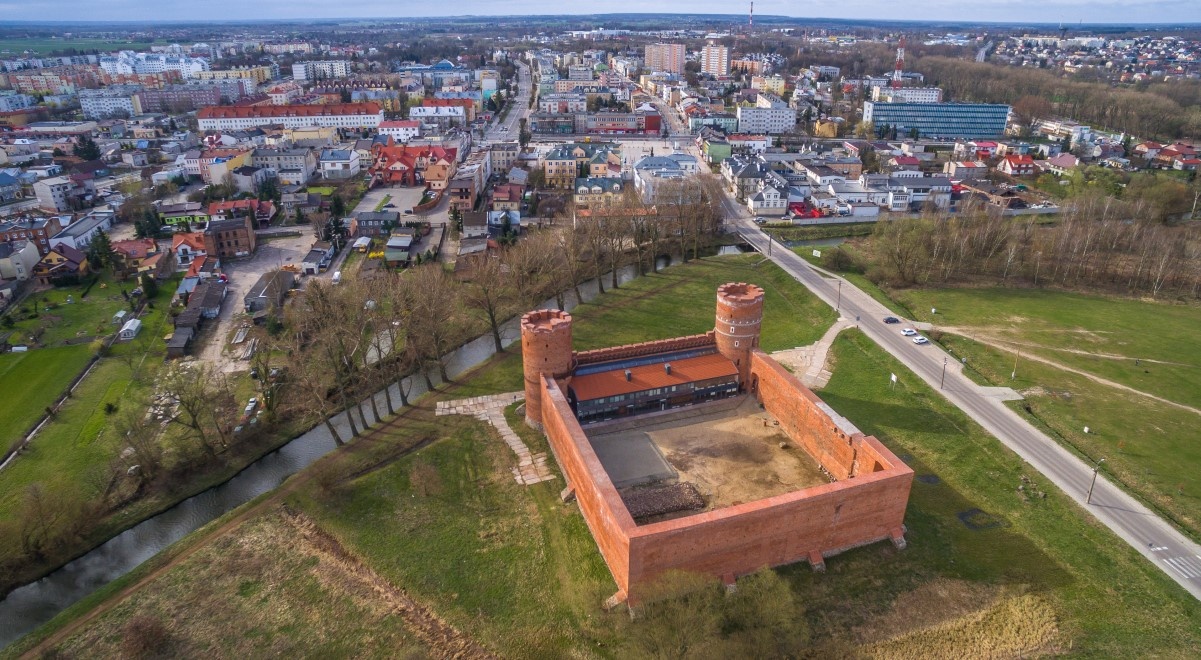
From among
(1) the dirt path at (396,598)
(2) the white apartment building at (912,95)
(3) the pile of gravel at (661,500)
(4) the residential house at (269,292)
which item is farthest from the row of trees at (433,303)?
(2) the white apartment building at (912,95)

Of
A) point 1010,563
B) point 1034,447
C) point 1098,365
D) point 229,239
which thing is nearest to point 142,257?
point 229,239

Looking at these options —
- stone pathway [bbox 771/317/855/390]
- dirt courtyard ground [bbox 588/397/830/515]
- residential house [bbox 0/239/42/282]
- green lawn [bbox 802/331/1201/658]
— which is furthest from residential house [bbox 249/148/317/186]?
green lawn [bbox 802/331/1201/658]

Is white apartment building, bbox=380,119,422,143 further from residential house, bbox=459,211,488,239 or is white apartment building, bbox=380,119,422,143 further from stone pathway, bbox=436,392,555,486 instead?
stone pathway, bbox=436,392,555,486

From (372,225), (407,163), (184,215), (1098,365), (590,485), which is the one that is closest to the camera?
(590,485)

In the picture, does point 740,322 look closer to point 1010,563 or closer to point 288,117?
point 1010,563

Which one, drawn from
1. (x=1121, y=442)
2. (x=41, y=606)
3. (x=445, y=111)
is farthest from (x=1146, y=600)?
(x=445, y=111)

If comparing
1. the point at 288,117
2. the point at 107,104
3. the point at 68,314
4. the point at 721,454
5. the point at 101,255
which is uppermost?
the point at 107,104

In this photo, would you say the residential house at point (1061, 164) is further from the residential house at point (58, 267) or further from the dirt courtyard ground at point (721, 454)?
the residential house at point (58, 267)
